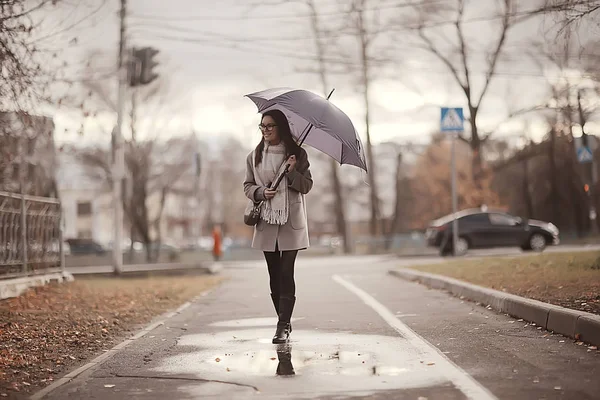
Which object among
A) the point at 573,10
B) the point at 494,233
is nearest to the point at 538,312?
the point at 573,10

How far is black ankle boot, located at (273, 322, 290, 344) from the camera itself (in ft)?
28.3

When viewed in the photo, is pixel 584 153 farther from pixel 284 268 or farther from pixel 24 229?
pixel 284 268

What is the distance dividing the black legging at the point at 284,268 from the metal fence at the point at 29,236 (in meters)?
7.58

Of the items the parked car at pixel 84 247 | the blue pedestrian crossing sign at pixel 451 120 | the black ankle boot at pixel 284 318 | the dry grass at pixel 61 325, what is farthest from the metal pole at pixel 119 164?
the parked car at pixel 84 247

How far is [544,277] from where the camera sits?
1405cm

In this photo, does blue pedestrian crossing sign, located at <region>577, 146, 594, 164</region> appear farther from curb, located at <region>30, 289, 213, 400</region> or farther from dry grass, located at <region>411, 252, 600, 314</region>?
curb, located at <region>30, 289, 213, 400</region>

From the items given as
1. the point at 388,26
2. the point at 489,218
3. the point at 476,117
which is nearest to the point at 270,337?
the point at 489,218

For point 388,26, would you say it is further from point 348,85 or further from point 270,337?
point 270,337

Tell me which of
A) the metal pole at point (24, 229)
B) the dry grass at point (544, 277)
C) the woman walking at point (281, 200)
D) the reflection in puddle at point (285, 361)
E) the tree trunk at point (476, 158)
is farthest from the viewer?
the tree trunk at point (476, 158)

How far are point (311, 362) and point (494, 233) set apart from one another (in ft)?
82.6

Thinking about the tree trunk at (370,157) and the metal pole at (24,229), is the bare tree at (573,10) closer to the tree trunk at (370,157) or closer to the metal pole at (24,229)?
the metal pole at (24,229)

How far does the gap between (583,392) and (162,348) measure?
4.22 metres

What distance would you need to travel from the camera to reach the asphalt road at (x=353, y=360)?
6195mm

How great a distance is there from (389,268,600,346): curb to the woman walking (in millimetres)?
2586
